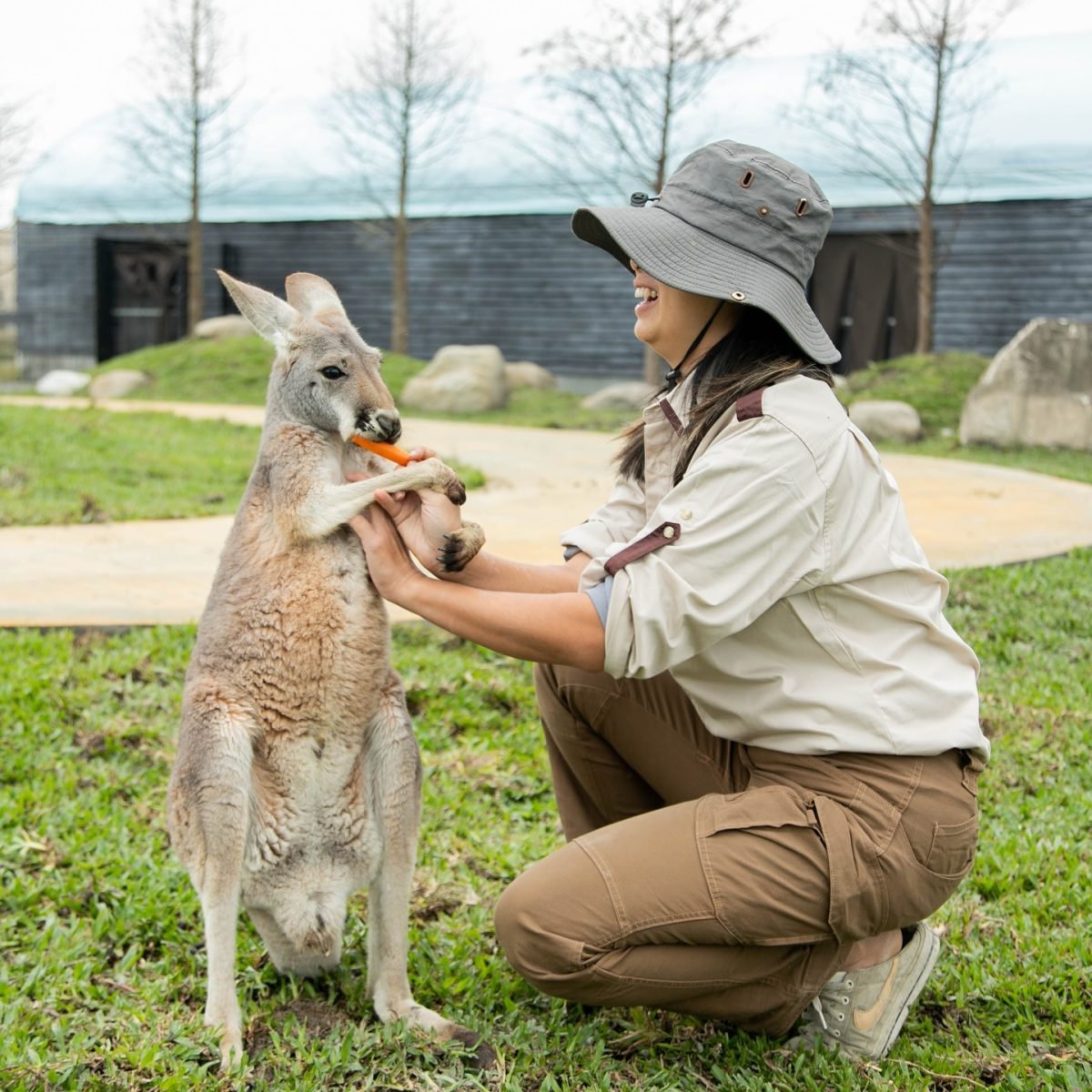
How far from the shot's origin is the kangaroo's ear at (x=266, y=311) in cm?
275

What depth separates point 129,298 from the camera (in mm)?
23328

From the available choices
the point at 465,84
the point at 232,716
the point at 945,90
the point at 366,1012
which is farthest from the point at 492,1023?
the point at 465,84

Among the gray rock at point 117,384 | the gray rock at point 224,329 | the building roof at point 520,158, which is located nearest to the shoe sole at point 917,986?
the building roof at point 520,158

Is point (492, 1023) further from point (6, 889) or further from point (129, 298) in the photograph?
point (129, 298)

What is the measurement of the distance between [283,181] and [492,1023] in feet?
67.7

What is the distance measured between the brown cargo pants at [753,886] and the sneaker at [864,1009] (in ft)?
0.21

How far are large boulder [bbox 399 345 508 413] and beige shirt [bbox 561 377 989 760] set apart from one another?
1275 cm

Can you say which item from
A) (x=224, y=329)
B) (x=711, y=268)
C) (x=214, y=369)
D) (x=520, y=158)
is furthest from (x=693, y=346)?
(x=520, y=158)

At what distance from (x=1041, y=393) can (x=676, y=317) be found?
998 centimetres

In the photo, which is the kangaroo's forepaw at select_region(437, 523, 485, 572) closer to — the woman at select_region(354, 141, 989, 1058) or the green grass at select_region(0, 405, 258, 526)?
the woman at select_region(354, 141, 989, 1058)

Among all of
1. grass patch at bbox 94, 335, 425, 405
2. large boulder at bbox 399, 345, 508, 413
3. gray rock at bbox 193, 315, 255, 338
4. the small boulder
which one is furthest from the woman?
gray rock at bbox 193, 315, 255, 338

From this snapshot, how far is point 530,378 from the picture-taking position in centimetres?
1823

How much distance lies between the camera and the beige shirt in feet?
7.71

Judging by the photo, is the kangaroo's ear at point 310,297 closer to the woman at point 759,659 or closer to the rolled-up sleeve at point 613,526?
the woman at point 759,659
